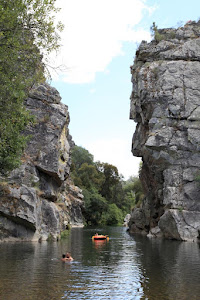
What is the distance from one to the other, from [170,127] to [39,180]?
19102 mm

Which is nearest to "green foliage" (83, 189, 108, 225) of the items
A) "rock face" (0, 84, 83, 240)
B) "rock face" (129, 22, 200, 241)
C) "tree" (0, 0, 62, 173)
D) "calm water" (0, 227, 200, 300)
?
"rock face" (129, 22, 200, 241)

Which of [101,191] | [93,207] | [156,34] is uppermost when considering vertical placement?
[156,34]

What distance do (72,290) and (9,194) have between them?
2062 cm

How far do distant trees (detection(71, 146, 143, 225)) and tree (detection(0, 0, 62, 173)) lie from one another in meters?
68.7

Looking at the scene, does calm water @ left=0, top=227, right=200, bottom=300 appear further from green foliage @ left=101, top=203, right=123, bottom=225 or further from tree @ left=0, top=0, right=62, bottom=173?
green foliage @ left=101, top=203, right=123, bottom=225

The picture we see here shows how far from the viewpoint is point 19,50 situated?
1368 centimetres

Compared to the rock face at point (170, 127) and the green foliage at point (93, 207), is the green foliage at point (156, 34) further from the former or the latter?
the green foliage at point (93, 207)

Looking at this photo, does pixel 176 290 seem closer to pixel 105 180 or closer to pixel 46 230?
pixel 46 230

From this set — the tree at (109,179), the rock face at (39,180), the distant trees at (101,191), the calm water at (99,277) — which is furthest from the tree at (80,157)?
the calm water at (99,277)

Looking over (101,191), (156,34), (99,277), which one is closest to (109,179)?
(101,191)

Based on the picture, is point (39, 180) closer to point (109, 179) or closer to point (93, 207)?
point (93, 207)

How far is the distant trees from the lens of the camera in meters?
86.3

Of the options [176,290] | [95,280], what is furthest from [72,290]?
[176,290]

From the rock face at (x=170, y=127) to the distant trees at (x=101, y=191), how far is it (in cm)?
3658
